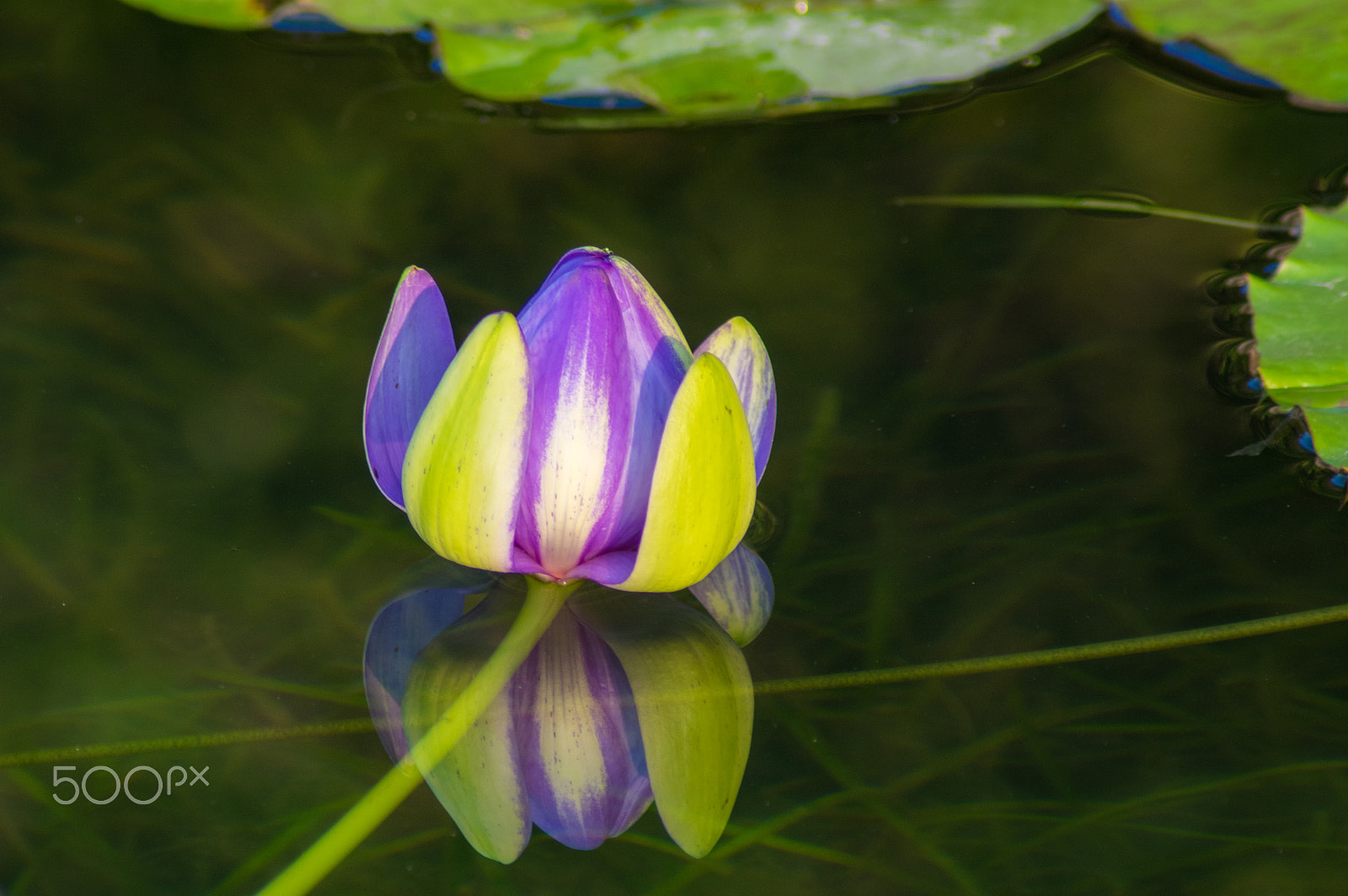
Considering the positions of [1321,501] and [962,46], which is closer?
[1321,501]

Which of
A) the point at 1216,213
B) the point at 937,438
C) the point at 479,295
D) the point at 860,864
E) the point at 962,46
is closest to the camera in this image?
the point at 860,864

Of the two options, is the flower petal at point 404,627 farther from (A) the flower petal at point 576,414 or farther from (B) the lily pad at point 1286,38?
(B) the lily pad at point 1286,38

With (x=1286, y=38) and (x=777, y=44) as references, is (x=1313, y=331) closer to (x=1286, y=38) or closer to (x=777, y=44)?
(x=1286, y=38)

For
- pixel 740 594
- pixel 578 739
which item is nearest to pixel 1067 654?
pixel 740 594

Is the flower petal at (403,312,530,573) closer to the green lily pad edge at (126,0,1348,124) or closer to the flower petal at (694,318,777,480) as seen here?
the flower petal at (694,318,777,480)

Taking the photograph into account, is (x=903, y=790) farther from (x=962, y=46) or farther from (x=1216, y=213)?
(x=962, y=46)

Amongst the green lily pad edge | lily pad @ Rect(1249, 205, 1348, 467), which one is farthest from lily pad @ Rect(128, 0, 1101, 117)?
lily pad @ Rect(1249, 205, 1348, 467)

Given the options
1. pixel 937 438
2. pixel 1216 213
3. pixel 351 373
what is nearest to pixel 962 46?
pixel 1216 213
